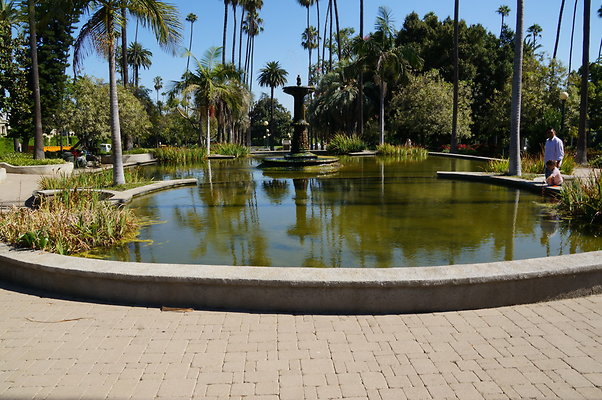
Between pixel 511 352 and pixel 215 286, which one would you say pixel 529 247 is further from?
pixel 215 286

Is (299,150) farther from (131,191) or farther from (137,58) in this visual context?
(137,58)

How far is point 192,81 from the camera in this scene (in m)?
31.1

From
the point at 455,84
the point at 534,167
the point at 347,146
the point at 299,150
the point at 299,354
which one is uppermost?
the point at 455,84

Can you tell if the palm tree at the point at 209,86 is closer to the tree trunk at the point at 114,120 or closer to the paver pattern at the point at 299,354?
the tree trunk at the point at 114,120

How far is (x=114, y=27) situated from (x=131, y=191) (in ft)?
16.4

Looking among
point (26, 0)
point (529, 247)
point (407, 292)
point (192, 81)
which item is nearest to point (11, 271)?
point (407, 292)

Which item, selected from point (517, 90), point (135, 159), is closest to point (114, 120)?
point (517, 90)

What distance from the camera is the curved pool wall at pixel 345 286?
430 centimetres

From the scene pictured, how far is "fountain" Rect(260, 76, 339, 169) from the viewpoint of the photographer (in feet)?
69.1

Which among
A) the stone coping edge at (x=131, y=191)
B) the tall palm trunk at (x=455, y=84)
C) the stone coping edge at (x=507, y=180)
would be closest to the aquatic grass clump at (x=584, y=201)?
the stone coping edge at (x=507, y=180)

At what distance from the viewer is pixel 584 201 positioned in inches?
312

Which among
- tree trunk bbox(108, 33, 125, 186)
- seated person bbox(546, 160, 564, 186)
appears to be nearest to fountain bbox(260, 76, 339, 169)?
tree trunk bbox(108, 33, 125, 186)

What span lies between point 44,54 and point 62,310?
3321cm

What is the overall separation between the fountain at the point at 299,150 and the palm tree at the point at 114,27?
8.74 metres
